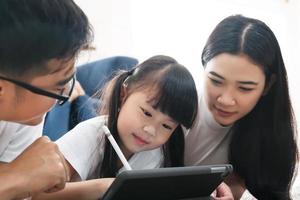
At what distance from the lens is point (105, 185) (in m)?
0.72

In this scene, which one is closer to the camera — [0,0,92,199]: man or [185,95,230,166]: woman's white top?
[0,0,92,199]: man

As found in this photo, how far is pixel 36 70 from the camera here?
0.56 meters

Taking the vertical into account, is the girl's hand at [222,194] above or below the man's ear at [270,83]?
below

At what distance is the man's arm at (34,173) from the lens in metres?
0.58

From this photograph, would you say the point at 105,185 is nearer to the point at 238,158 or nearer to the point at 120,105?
the point at 120,105

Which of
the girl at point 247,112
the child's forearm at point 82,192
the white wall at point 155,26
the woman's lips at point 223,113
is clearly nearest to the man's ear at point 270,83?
the girl at point 247,112

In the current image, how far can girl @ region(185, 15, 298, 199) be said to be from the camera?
93 cm

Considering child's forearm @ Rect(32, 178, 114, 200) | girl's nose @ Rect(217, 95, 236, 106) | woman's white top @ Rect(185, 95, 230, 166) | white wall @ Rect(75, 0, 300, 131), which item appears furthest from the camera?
white wall @ Rect(75, 0, 300, 131)

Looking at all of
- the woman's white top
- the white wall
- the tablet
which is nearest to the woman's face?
the woman's white top

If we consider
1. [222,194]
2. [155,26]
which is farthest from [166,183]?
[155,26]

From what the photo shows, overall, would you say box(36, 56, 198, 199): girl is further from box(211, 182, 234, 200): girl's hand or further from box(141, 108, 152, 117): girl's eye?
box(211, 182, 234, 200): girl's hand

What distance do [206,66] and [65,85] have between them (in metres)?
0.46

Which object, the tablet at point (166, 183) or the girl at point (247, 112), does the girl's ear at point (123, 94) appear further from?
the tablet at point (166, 183)

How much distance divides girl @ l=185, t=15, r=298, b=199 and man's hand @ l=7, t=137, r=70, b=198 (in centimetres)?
46
